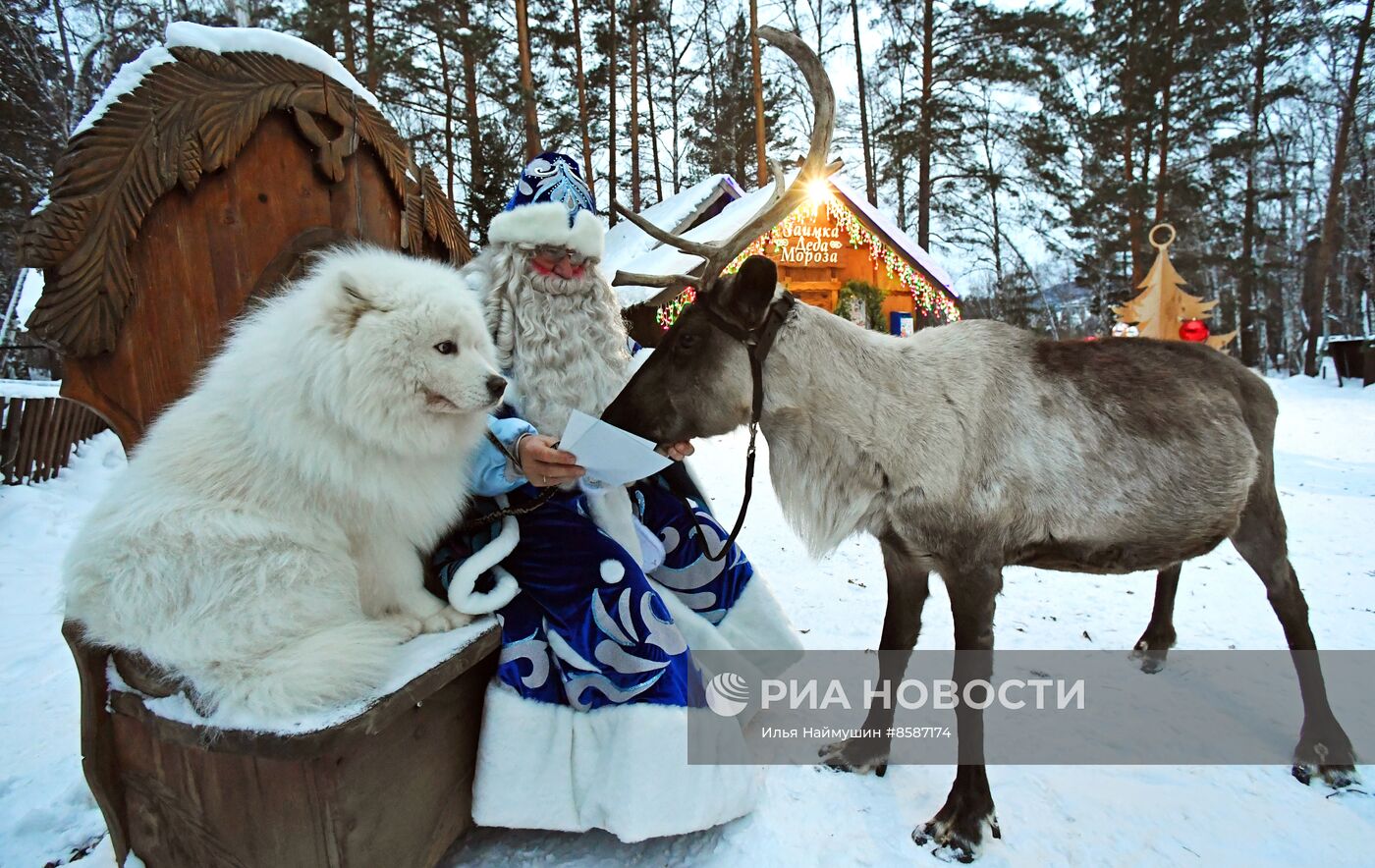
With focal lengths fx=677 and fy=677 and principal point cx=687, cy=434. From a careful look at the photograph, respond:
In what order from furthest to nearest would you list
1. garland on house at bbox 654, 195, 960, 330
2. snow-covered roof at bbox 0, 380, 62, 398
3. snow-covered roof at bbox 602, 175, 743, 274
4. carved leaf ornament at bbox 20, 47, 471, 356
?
garland on house at bbox 654, 195, 960, 330 < snow-covered roof at bbox 602, 175, 743, 274 < snow-covered roof at bbox 0, 380, 62, 398 < carved leaf ornament at bbox 20, 47, 471, 356

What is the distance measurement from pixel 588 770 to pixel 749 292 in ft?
5.26

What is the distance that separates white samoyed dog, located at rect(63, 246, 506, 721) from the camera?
157 centimetres

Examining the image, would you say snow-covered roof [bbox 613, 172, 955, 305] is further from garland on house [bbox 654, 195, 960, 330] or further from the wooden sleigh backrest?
the wooden sleigh backrest

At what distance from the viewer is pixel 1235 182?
843 inches

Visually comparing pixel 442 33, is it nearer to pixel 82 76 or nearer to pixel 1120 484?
Answer: pixel 82 76

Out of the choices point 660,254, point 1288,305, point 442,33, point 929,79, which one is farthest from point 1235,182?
point 442,33

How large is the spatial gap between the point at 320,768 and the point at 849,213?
14.1 meters

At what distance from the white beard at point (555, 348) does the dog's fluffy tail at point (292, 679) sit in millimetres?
987

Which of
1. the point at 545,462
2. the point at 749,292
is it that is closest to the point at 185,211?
the point at 545,462

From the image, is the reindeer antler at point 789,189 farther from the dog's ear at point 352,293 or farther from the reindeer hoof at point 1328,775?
the reindeer hoof at point 1328,775

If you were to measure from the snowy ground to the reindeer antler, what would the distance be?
1.99 meters

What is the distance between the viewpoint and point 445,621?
6.59 ft

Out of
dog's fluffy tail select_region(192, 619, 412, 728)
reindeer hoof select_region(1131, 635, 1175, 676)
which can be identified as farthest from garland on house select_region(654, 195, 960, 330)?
dog's fluffy tail select_region(192, 619, 412, 728)

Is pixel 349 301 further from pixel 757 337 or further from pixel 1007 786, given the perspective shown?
pixel 1007 786
